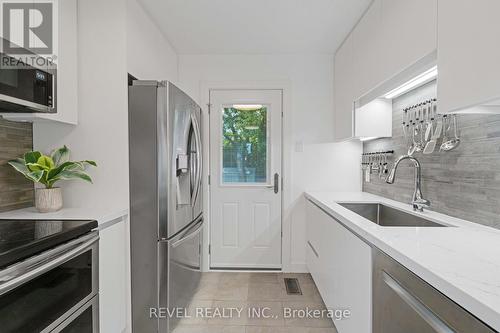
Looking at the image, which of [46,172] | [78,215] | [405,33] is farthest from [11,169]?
[405,33]

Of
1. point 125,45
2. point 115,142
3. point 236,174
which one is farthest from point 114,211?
point 236,174

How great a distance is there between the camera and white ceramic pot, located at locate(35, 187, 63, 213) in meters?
1.68

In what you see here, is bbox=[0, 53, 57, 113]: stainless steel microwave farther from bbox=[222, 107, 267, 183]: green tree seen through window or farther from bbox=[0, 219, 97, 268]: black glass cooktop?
bbox=[222, 107, 267, 183]: green tree seen through window

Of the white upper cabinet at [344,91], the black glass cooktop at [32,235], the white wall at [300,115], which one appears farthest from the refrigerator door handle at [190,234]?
the white upper cabinet at [344,91]

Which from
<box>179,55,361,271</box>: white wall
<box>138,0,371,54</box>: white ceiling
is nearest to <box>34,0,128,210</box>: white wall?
<box>138,0,371,54</box>: white ceiling

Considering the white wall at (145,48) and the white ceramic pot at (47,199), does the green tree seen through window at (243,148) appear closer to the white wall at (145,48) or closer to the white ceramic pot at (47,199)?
the white wall at (145,48)

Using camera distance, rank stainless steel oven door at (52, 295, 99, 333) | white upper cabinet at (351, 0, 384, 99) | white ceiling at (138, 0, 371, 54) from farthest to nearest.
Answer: white ceiling at (138, 0, 371, 54) < white upper cabinet at (351, 0, 384, 99) < stainless steel oven door at (52, 295, 99, 333)

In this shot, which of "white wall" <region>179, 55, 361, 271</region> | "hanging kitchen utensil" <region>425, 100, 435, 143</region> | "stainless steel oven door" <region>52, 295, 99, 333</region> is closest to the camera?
"stainless steel oven door" <region>52, 295, 99, 333</region>

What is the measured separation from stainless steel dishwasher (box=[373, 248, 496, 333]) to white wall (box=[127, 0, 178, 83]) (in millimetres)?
1903

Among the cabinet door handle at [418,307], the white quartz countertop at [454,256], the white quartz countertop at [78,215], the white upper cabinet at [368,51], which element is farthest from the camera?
the white upper cabinet at [368,51]

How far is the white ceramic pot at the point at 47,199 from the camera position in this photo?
168cm

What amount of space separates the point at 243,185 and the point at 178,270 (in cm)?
132

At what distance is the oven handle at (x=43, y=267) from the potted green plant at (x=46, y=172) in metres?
0.45

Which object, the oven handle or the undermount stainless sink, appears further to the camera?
the undermount stainless sink
